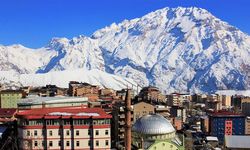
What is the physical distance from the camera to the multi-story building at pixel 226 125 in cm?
13900

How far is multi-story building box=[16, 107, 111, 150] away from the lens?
6750cm

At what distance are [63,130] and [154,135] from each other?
15915mm

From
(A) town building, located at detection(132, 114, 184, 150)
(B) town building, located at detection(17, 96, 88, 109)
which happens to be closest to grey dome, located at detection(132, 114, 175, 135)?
(A) town building, located at detection(132, 114, 184, 150)

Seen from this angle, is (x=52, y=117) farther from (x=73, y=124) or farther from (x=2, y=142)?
(x=2, y=142)

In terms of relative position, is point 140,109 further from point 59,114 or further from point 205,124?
point 205,124

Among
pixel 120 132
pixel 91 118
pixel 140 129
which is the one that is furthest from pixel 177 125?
pixel 91 118

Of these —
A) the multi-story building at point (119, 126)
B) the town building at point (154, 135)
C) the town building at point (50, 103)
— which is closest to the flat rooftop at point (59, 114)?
the town building at point (154, 135)

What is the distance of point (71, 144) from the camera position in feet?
225

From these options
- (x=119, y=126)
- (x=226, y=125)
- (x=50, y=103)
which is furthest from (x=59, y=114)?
(x=226, y=125)

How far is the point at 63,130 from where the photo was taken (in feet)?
224

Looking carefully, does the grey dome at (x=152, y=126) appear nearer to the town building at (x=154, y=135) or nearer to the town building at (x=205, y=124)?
the town building at (x=154, y=135)

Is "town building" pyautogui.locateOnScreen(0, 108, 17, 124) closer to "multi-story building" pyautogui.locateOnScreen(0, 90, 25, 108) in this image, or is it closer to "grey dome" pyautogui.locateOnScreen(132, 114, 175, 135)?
"multi-story building" pyautogui.locateOnScreen(0, 90, 25, 108)

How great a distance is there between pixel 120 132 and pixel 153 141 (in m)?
15.2

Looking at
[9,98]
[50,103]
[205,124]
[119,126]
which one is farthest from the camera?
[205,124]
